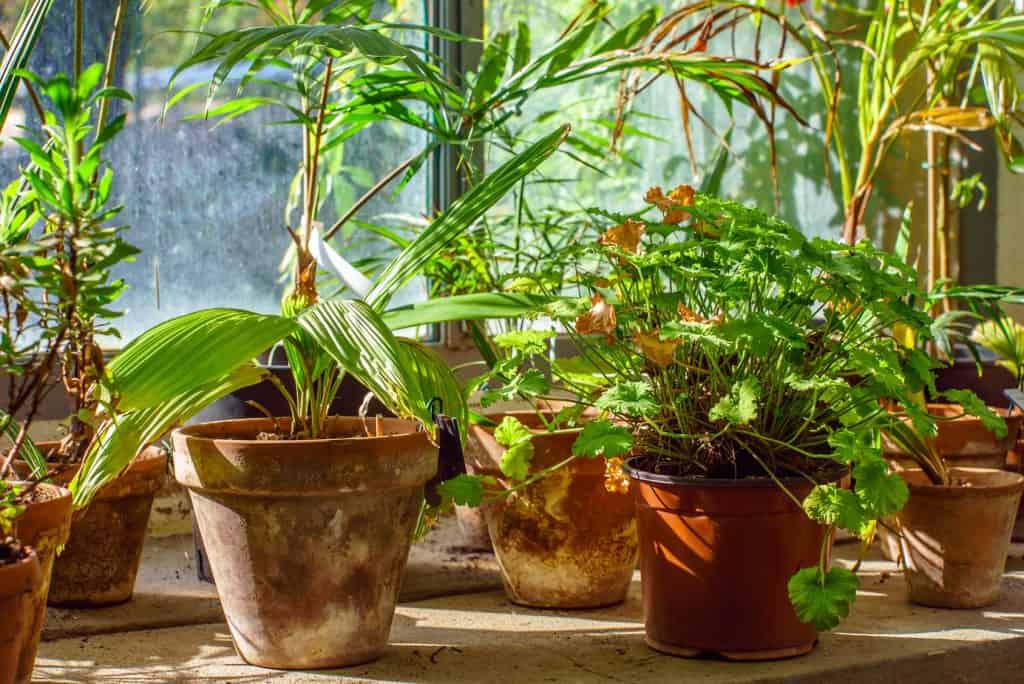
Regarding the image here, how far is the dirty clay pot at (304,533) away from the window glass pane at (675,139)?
46.1 inches

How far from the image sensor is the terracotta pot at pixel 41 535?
46.6 inches

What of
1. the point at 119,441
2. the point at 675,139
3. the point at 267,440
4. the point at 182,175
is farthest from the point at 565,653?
the point at 675,139

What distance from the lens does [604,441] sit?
4.46ft

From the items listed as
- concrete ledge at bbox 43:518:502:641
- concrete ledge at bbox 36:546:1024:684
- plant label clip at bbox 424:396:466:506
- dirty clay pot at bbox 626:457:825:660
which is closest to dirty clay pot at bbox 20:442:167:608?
concrete ledge at bbox 43:518:502:641

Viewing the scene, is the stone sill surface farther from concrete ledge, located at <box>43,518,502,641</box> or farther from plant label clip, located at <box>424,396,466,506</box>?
plant label clip, located at <box>424,396,466,506</box>

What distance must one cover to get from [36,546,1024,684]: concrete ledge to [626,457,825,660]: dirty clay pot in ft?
0.10

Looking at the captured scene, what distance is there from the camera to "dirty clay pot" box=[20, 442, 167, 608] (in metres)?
1.65

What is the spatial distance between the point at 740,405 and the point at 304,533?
1.70ft

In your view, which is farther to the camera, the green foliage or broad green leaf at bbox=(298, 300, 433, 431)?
the green foliage

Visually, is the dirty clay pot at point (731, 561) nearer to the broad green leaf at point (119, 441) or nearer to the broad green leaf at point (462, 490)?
the broad green leaf at point (462, 490)

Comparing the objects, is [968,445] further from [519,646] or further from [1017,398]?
[519,646]

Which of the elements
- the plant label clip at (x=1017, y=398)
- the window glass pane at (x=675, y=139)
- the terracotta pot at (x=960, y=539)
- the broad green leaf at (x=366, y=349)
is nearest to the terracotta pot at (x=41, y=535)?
the broad green leaf at (x=366, y=349)

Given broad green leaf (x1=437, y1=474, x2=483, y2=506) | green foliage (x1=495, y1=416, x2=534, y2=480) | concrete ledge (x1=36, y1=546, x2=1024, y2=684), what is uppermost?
green foliage (x1=495, y1=416, x2=534, y2=480)

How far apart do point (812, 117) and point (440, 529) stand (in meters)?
1.48
